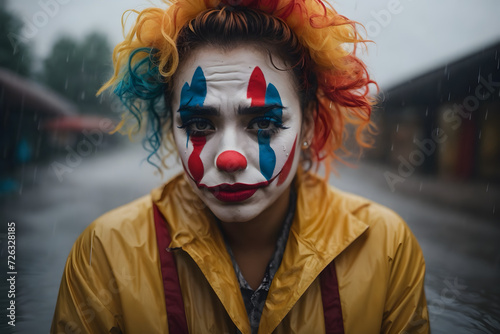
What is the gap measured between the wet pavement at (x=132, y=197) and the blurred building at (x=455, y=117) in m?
2.39

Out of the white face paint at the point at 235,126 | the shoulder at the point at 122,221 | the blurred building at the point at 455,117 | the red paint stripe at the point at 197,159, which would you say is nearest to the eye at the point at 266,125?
the white face paint at the point at 235,126

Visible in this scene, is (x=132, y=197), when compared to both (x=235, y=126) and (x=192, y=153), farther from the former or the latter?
(x=235, y=126)

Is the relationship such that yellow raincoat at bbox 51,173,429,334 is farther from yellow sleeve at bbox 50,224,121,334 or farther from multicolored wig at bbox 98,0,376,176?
multicolored wig at bbox 98,0,376,176

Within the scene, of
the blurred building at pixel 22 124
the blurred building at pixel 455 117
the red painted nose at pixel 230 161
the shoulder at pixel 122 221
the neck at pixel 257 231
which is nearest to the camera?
the red painted nose at pixel 230 161

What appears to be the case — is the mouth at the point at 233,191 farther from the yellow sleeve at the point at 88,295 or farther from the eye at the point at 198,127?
the yellow sleeve at the point at 88,295

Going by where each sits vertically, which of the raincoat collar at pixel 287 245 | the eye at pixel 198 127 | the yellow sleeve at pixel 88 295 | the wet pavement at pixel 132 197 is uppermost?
the eye at pixel 198 127

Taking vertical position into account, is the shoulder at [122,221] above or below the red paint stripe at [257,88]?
below

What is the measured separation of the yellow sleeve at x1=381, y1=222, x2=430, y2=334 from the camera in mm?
1637

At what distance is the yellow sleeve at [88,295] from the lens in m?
1.56

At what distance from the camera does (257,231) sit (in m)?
1.90

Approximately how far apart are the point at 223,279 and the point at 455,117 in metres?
13.3

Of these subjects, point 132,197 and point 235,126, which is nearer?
point 235,126

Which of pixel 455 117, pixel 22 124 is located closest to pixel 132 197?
pixel 22 124

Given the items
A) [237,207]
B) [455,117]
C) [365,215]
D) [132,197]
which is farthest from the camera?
[455,117]
